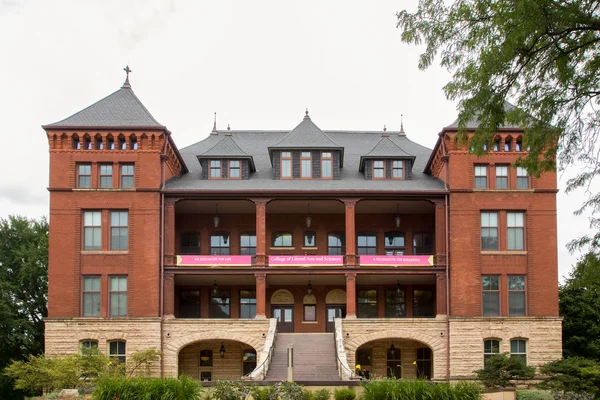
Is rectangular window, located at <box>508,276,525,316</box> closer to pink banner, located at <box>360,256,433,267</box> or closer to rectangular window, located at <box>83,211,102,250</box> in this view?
pink banner, located at <box>360,256,433,267</box>

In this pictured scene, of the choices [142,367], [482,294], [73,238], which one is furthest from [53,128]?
[482,294]

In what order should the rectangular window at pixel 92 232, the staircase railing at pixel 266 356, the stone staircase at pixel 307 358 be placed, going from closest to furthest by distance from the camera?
the staircase railing at pixel 266 356, the stone staircase at pixel 307 358, the rectangular window at pixel 92 232

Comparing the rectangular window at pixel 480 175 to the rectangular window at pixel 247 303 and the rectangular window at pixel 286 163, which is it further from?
the rectangular window at pixel 247 303

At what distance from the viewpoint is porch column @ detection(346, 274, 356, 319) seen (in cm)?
3934

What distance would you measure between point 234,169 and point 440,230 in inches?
454

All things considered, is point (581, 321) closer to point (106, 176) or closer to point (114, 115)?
point (106, 176)

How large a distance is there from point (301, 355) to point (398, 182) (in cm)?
1124

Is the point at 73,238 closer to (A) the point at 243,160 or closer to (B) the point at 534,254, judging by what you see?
(A) the point at 243,160

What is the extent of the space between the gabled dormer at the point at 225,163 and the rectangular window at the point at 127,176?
4.40 metres

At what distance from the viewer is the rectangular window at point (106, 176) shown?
38875 mm

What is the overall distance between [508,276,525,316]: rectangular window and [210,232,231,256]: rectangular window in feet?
51.3

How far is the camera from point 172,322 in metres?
38.4

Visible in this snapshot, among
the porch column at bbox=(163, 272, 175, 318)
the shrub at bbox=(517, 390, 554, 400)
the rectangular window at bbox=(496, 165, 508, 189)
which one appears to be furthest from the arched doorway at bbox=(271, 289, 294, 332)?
the shrub at bbox=(517, 390, 554, 400)

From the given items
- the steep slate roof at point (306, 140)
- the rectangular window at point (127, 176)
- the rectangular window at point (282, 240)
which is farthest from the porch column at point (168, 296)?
the steep slate roof at point (306, 140)
